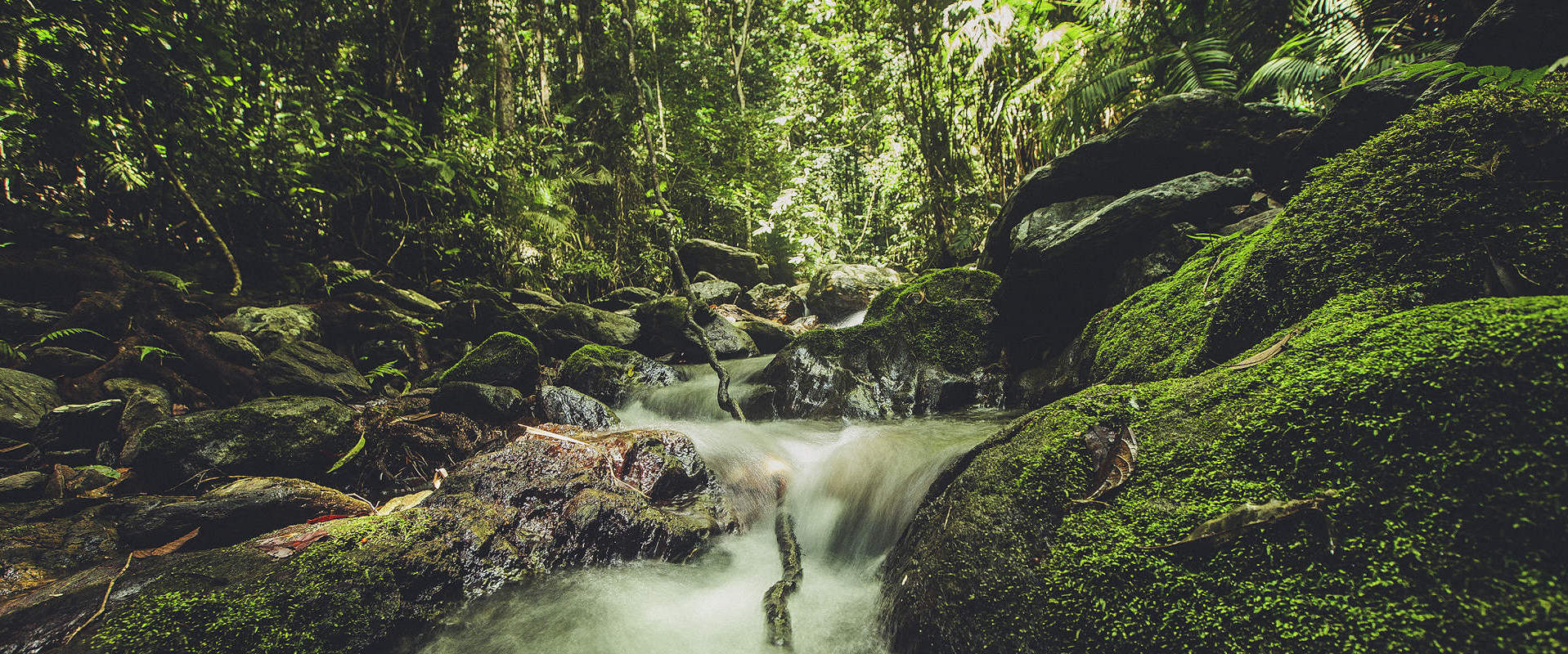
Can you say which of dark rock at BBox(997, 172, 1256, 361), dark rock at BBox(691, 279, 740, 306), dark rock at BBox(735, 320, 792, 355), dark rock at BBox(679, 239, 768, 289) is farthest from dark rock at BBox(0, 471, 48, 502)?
dark rock at BBox(679, 239, 768, 289)

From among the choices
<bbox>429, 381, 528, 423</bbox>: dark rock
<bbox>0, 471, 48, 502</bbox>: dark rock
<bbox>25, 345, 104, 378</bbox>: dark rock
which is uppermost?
<bbox>25, 345, 104, 378</bbox>: dark rock

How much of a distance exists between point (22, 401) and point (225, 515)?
2.58 m

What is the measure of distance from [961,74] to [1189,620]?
8937 millimetres

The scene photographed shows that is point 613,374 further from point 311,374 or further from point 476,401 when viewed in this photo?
point 311,374

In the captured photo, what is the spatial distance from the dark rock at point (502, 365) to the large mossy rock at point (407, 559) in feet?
7.14

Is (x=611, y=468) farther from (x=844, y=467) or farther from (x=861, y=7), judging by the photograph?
(x=861, y=7)

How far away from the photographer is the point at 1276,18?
5.48 m

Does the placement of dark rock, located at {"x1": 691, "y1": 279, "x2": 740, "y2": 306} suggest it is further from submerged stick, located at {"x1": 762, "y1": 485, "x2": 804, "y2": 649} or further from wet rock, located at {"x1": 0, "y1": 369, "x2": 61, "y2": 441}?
wet rock, located at {"x1": 0, "y1": 369, "x2": 61, "y2": 441}

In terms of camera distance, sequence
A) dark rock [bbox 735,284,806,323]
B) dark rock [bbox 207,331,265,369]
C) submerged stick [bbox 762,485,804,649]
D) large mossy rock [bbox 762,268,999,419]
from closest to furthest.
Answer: submerged stick [bbox 762,485,804,649], dark rock [bbox 207,331,265,369], large mossy rock [bbox 762,268,999,419], dark rock [bbox 735,284,806,323]

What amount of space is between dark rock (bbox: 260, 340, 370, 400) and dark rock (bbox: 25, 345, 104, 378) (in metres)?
1.03

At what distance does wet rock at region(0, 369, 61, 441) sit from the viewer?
11.7 feet

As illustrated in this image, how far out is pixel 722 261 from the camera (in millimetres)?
13656

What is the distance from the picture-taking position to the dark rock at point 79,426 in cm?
365

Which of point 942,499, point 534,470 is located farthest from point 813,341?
point 942,499
